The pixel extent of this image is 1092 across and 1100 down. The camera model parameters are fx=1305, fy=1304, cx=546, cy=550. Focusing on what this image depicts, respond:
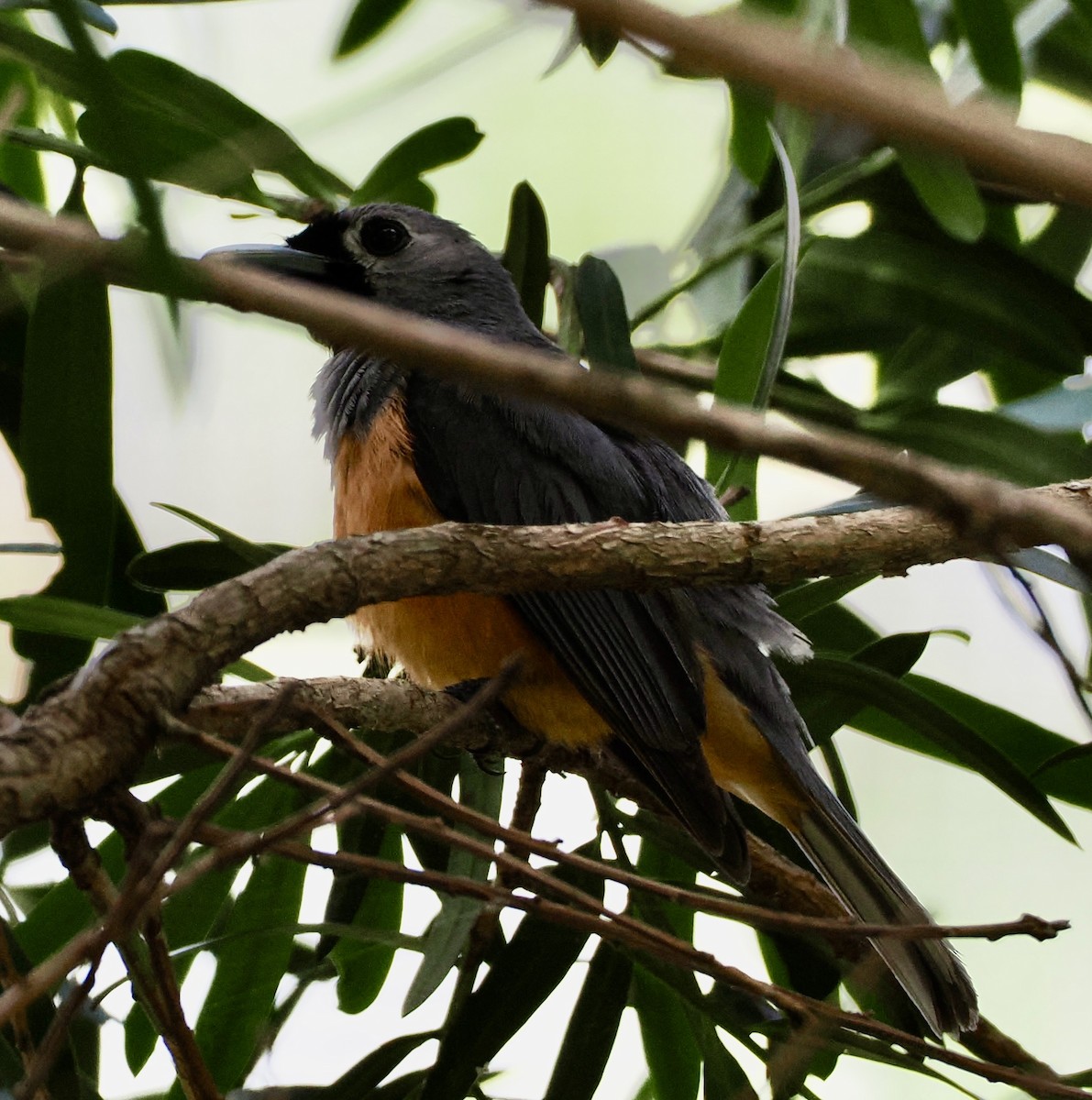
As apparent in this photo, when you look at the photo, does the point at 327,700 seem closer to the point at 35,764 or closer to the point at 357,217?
the point at 35,764

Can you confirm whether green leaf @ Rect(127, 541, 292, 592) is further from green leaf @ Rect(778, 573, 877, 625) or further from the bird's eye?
the bird's eye

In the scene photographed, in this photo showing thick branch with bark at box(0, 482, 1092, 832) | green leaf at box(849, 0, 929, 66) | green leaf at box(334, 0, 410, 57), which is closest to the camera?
thick branch with bark at box(0, 482, 1092, 832)

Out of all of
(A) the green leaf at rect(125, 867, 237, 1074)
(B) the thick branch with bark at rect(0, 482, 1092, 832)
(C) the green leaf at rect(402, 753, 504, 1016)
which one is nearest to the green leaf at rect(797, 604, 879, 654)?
(C) the green leaf at rect(402, 753, 504, 1016)

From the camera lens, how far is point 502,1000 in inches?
86.2

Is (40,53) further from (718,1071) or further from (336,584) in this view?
(718,1071)

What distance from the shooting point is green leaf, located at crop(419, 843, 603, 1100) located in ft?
6.90

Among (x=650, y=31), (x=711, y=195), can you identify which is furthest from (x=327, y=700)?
(x=711, y=195)

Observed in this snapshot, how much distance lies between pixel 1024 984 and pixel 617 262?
284 cm

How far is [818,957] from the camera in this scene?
96.0 inches

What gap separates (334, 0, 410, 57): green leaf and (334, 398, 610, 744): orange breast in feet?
3.05

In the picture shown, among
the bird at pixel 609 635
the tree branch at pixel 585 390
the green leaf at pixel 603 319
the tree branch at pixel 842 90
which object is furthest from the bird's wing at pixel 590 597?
the tree branch at pixel 842 90

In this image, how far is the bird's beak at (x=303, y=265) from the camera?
3170 millimetres

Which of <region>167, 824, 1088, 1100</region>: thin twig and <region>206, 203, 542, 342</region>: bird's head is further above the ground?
<region>206, 203, 542, 342</region>: bird's head

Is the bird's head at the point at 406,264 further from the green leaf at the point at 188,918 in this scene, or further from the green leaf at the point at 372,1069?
the green leaf at the point at 372,1069
